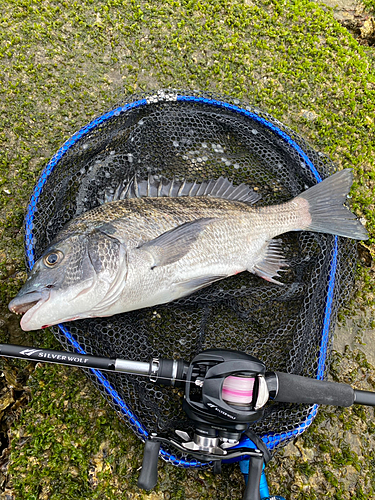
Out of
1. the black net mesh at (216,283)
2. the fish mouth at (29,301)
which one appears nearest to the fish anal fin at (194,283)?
the black net mesh at (216,283)

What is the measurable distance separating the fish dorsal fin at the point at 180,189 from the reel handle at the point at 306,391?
131 cm

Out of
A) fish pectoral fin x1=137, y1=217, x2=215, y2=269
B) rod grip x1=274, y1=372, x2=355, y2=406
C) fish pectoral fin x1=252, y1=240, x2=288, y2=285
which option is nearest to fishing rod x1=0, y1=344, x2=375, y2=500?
rod grip x1=274, y1=372, x2=355, y2=406

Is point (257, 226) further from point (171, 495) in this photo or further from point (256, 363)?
point (171, 495)

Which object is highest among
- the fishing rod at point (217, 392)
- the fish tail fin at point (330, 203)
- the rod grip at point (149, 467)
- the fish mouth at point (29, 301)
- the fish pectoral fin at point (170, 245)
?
the fish tail fin at point (330, 203)

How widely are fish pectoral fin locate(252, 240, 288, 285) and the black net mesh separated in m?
0.10

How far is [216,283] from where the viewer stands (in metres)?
2.54

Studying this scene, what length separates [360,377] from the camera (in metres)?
2.66

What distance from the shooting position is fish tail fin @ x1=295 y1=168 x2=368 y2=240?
2508 millimetres

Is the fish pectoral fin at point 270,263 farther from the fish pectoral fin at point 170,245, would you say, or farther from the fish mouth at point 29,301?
the fish mouth at point 29,301

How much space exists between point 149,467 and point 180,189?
1748 mm

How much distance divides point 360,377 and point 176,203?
198cm

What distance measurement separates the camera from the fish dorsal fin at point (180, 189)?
242cm

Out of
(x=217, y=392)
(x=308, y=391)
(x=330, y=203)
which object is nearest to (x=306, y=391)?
(x=308, y=391)

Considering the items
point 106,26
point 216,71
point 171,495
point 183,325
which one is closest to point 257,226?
point 183,325
